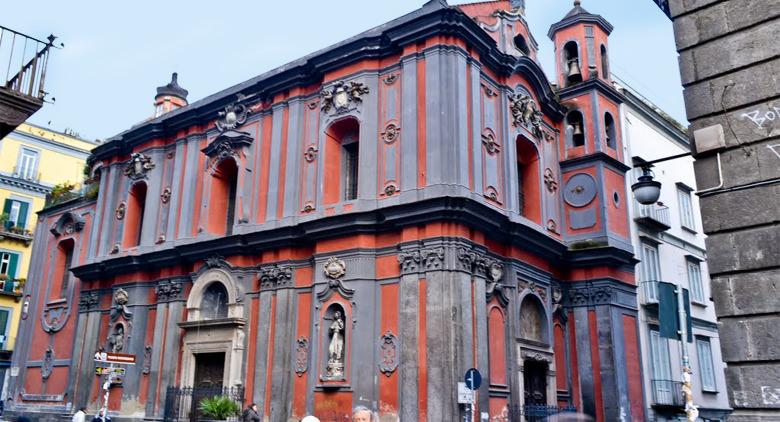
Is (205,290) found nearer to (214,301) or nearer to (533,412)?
(214,301)

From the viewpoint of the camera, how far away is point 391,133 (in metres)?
17.5

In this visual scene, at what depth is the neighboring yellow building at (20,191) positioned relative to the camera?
3419 cm

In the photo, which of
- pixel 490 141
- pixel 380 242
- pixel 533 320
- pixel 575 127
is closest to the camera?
pixel 380 242

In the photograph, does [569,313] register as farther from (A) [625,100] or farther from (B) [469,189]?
(A) [625,100]

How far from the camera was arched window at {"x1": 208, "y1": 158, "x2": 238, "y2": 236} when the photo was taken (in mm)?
21152

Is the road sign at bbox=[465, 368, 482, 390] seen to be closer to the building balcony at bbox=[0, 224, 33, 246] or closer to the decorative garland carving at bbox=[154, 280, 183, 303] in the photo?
the decorative garland carving at bbox=[154, 280, 183, 303]

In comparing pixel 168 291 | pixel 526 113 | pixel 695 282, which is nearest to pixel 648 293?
pixel 695 282

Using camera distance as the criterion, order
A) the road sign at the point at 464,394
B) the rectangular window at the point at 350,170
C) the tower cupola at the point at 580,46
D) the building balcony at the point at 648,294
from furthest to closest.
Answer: the tower cupola at the point at 580,46
the building balcony at the point at 648,294
the rectangular window at the point at 350,170
the road sign at the point at 464,394

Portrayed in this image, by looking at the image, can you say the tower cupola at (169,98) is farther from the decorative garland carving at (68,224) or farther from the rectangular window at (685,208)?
the rectangular window at (685,208)

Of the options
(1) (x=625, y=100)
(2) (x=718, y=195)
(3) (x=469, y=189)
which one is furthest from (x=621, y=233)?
(2) (x=718, y=195)

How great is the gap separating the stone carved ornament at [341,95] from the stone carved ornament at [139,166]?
7.81m

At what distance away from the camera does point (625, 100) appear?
2323cm

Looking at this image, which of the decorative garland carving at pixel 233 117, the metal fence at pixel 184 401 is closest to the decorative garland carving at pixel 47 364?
the metal fence at pixel 184 401

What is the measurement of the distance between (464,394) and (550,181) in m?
8.65
